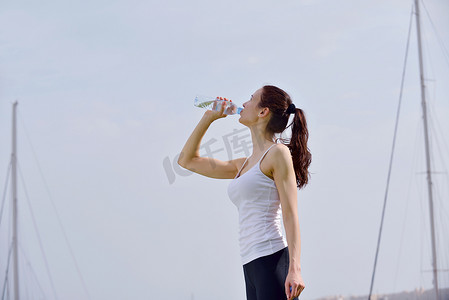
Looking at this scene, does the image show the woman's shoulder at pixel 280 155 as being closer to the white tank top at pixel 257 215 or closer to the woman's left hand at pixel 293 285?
the white tank top at pixel 257 215

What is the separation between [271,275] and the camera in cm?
175

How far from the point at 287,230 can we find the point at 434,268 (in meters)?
5.59

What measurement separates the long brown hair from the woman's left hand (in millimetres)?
379

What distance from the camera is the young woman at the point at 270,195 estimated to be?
1747mm

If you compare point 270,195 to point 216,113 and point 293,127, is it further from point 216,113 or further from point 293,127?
point 216,113

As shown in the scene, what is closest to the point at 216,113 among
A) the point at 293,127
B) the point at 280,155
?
the point at 293,127

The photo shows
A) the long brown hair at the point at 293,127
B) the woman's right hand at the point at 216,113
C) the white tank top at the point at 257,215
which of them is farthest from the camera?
the woman's right hand at the point at 216,113

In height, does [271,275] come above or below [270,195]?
below

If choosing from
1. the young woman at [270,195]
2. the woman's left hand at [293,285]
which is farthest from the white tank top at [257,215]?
the woman's left hand at [293,285]

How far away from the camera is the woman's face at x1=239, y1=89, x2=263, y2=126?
6.52 ft

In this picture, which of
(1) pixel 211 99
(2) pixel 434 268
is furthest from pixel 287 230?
(2) pixel 434 268

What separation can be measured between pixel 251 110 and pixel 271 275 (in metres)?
0.56

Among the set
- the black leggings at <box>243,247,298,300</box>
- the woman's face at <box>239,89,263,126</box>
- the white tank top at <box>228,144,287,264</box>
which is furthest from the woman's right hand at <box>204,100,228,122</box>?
the black leggings at <box>243,247,298,300</box>

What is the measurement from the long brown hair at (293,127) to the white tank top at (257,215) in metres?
0.17
